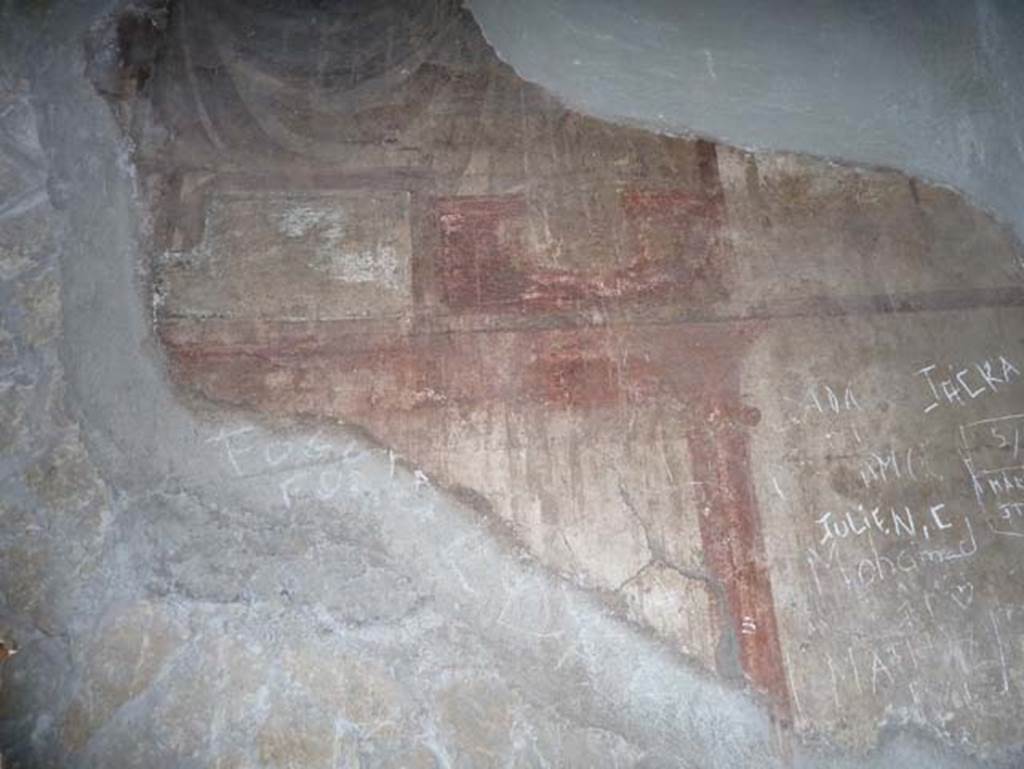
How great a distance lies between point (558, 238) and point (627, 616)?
146 cm

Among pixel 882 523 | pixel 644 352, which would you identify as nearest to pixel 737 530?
pixel 882 523

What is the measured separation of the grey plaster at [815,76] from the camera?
3.08 meters

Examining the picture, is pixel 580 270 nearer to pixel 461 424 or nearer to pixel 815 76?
pixel 461 424

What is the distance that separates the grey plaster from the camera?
3076 mm

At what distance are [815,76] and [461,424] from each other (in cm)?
212

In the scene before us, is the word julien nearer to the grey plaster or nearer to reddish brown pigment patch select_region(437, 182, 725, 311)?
reddish brown pigment patch select_region(437, 182, 725, 311)

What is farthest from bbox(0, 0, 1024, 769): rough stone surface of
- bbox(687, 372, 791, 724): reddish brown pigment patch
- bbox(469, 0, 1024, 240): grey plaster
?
bbox(469, 0, 1024, 240): grey plaster

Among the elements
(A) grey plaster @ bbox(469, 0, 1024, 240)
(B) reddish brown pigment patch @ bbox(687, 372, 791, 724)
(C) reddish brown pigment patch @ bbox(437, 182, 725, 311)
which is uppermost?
(A) grey plaster @ bbox(469, 0, 1024, 240)

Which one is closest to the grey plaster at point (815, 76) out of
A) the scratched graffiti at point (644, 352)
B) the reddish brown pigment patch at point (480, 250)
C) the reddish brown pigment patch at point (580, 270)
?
the scratched graffiti at point (644, 352)

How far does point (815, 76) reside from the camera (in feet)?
10.2

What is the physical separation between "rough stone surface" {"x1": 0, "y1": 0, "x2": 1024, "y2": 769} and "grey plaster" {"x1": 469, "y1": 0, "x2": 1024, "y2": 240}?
14 cm

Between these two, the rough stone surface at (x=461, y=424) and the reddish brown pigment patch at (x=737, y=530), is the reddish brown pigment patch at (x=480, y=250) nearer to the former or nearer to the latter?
the rough stone surface at (x=461, y=424)

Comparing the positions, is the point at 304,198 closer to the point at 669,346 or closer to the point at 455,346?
the point at 455,346

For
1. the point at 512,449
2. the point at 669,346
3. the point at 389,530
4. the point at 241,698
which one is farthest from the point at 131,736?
the point at 669,346
